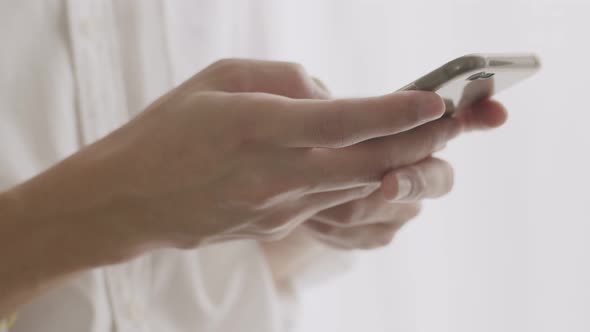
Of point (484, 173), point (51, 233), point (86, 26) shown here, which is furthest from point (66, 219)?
point (484, 173)

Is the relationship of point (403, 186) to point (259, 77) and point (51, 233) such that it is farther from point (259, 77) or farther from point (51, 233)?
point (51, 233)

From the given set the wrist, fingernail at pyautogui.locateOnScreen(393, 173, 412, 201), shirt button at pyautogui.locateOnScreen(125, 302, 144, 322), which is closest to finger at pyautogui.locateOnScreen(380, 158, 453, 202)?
fingernail at pyautogui.locateOnScreen(393, 173, 412, 201)

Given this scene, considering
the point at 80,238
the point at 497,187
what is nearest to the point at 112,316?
the point at 80,238

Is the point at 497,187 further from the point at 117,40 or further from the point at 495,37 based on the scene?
the point at 117,40

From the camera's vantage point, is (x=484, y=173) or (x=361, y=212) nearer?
(x=361, y=212)

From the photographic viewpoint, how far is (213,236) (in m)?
0.45

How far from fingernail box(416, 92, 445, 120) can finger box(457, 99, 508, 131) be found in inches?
6.8

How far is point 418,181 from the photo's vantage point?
471mm

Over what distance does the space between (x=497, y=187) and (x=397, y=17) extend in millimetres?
316

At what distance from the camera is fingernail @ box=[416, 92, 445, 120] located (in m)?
0.35

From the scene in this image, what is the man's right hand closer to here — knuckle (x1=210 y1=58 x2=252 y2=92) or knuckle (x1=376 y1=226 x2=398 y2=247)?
knuckle (x1=210 y1=58 x2=252 y2=92)

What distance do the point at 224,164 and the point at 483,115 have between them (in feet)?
0.90

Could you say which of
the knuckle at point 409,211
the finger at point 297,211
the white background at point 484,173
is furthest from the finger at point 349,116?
the white background at point 484,173

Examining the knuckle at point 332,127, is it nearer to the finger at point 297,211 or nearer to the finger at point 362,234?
the finger at point 297,211
